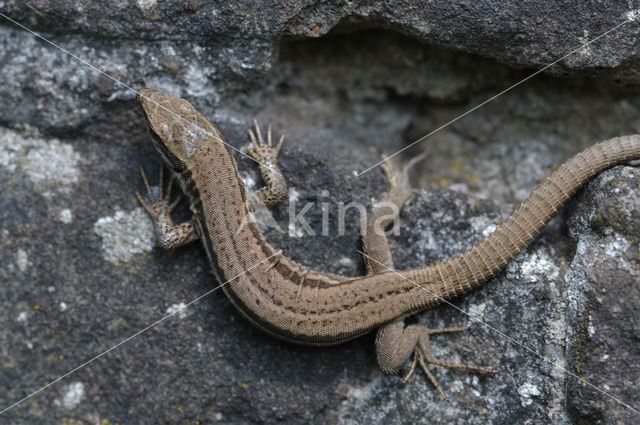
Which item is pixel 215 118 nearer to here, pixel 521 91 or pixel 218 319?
pixel 218 319

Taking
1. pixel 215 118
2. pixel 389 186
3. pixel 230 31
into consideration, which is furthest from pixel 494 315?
pixel 230 31

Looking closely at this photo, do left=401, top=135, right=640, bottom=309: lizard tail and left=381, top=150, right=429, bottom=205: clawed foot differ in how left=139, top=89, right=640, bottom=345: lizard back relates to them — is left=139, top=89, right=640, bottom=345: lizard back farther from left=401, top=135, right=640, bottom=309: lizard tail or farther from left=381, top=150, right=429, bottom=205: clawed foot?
left=381, top=150, right=429, bottom=205: clawed foot

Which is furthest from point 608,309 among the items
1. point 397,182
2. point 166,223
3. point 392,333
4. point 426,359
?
point 166,223

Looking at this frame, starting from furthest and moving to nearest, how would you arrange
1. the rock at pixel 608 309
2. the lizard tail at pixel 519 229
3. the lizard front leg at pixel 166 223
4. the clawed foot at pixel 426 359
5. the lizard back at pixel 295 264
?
the lizard front leg at pixel 166 223, the clawed foot at pixel 426 359, the lizard back at pixel 295 264, the lizard tail at pixel 519 229, the rock at pixel 608 309

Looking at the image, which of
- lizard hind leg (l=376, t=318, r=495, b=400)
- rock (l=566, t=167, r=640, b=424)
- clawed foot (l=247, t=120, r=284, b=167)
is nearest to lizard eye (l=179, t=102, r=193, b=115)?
clawed foot (l=247, t=120, r=284, b=167)

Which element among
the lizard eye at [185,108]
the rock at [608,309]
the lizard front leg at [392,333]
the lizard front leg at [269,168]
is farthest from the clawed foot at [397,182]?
the lizard eye at [185,108]

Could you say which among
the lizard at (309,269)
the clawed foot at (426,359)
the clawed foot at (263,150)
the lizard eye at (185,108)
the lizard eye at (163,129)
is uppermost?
the lizard eye at (185,108)

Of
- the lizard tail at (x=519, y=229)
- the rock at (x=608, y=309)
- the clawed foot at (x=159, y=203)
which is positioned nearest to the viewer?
the rock at (x=608, y=309)

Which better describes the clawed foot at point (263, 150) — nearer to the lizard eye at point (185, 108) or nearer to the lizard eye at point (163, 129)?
the lizard eye at point (185, 108)

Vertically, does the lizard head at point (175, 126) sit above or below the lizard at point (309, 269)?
above
